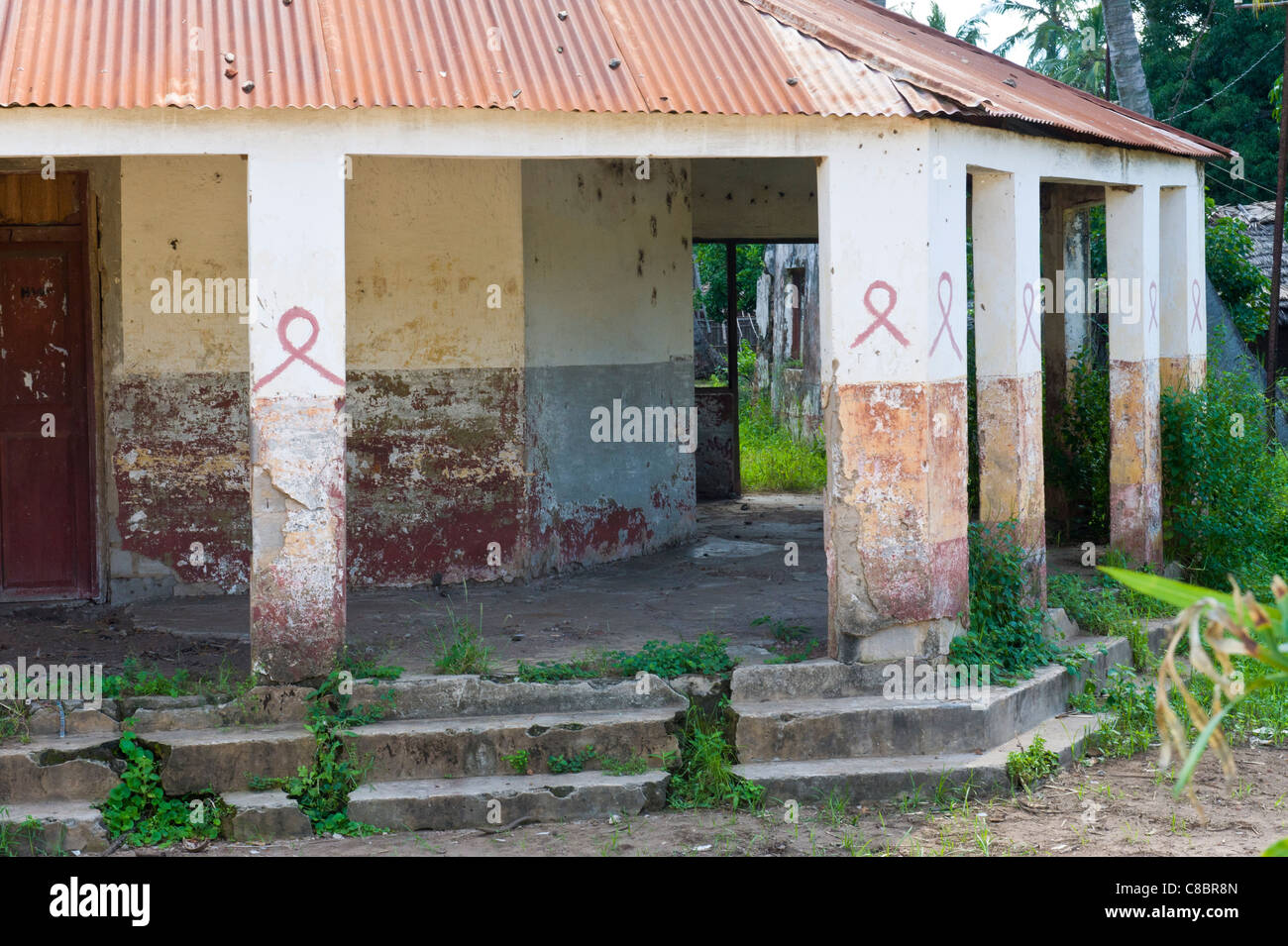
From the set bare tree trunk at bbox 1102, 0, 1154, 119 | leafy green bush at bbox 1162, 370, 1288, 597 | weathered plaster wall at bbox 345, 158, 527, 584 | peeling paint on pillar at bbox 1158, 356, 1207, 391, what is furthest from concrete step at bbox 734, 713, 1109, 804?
bare tree trunk at bbox 1102, 0, 1154, 119

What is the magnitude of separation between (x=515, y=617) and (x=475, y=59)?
10.1ft

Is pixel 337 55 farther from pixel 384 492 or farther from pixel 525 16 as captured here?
pixel 384 492

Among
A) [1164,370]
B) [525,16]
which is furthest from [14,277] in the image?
[1164,370]

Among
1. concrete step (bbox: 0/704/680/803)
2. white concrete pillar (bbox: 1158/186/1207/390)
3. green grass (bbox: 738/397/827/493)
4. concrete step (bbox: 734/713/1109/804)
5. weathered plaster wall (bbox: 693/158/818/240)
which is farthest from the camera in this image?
green grass (bbox: 738/397/827/493)

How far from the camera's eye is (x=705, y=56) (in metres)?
6.77

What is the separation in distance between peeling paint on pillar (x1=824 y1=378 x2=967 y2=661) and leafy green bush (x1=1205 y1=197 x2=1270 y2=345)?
28.2 ft

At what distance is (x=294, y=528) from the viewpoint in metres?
6.14

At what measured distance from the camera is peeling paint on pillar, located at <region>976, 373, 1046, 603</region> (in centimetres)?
739

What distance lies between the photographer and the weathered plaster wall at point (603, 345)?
8.73 meters

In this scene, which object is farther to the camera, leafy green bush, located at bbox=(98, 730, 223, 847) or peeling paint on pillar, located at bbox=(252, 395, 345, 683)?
peeling paint on pillar, located at bbox=(252, 395, 345, 683)

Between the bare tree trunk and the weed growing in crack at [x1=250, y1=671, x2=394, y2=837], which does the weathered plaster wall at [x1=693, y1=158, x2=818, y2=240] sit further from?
the weed growing in crack at [x1=250, y1=671, x2=394, y2=837]

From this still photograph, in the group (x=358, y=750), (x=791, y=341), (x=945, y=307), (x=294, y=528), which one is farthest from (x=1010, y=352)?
(x=791, y=341)

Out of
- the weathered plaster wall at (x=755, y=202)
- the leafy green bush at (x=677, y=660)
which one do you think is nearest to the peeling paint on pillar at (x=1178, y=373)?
the weathered plaster wall at (x=755, y=202)
